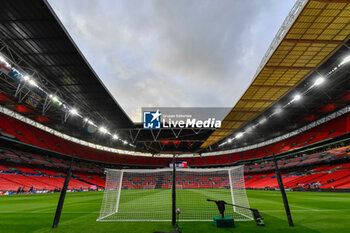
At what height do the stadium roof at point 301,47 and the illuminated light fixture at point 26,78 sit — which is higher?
the stadium roof at point 301,47

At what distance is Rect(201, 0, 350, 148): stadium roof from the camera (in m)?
7.49

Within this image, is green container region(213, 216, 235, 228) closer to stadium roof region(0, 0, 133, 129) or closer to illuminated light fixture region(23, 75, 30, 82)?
stadium roof region(0, 0, 133, 129)

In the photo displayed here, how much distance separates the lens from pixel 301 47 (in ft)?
30.9

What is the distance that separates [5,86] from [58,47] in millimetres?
10267

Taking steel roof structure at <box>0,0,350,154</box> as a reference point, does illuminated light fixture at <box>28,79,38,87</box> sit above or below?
below

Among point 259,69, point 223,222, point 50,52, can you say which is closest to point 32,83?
point 50,52

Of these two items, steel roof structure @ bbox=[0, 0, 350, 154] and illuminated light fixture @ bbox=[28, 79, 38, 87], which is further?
illuminated light fixture @ bbox=[28, 79, 38, 87]

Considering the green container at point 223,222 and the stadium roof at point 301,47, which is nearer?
the green container at point 223,222

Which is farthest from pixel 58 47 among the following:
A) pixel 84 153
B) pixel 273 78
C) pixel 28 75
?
pixel 84 153

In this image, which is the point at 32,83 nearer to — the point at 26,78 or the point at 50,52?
the point at 26,78

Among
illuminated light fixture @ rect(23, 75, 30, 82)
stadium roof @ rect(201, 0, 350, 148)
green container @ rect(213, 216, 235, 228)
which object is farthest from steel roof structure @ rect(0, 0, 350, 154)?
green container @ rect(213, 216, 235, 228)

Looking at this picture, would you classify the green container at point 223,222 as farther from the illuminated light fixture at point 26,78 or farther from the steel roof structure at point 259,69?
the illuminated light fixture at point 26,78

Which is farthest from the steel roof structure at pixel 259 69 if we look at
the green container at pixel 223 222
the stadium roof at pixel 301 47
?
the green container at pixel 223 222

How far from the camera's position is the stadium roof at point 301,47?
749 centimetres
